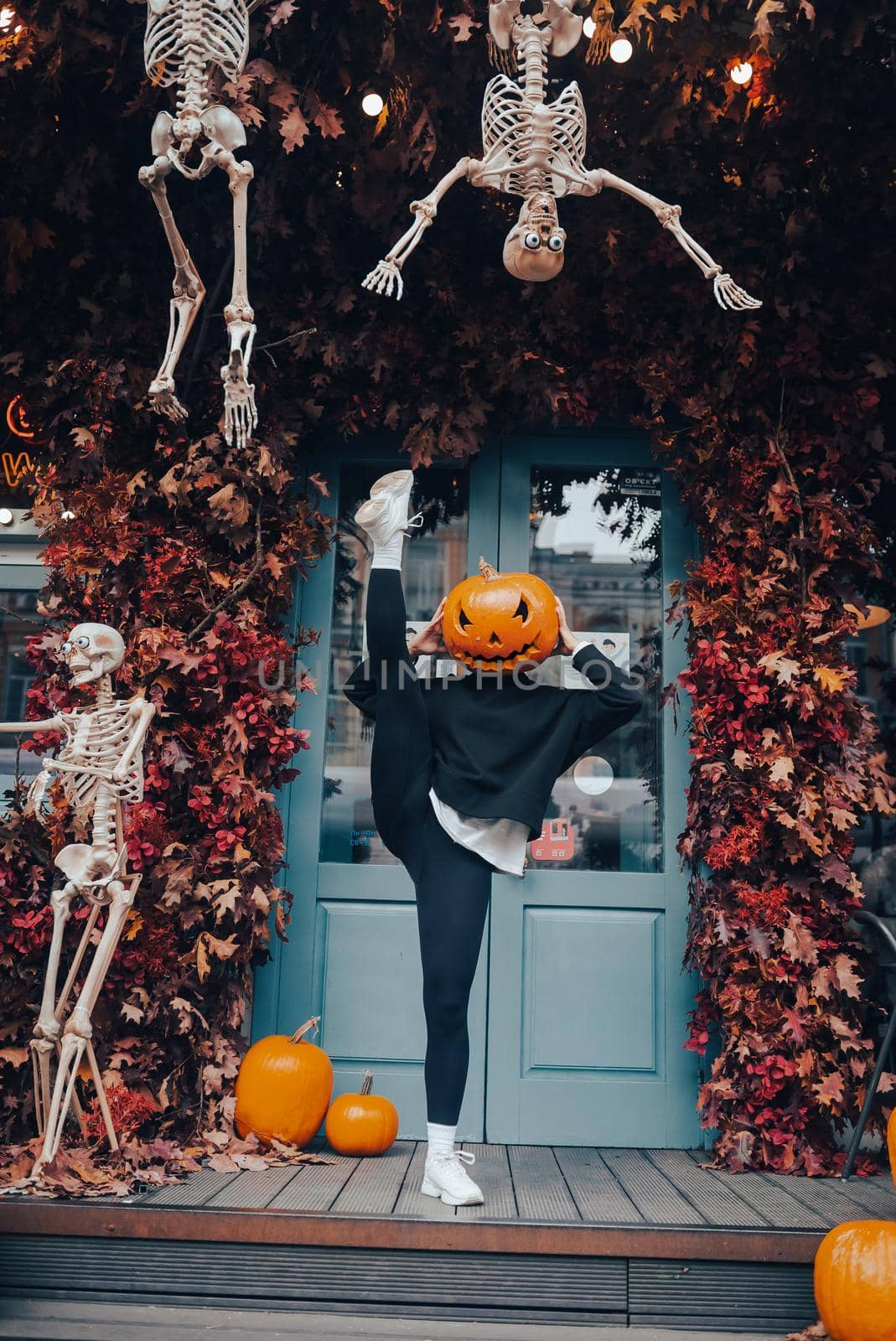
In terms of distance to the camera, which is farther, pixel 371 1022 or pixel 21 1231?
pixel 371 1022

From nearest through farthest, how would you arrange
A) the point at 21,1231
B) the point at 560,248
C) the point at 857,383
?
the point at 21,1231 < the point at 560,248 < the point at 857,383

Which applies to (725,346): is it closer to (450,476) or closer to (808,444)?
(808,444)

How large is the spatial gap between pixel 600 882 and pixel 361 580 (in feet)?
4.96

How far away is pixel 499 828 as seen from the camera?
2994 mm

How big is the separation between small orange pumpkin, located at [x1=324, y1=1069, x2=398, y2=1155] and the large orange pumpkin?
0.20 feet

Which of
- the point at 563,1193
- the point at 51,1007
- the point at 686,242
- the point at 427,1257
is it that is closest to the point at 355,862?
the point at 51,1007

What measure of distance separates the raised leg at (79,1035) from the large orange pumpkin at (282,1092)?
514 mm

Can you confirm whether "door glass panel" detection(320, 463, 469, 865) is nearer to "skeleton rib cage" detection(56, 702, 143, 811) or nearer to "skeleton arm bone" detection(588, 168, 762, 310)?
"skeleton rib cage" detection(56, 702, 143, 811)

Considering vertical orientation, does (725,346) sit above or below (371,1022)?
above

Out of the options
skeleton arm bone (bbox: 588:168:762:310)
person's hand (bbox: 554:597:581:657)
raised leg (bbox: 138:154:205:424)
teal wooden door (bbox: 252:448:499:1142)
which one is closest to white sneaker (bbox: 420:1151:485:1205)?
teal wooden door (bbox: 252:448:499:1142)

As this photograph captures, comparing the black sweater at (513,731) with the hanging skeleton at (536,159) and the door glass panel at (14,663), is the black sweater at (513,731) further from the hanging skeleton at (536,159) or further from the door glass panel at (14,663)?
the door glass panel at (14,663)

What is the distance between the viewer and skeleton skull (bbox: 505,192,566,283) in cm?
304

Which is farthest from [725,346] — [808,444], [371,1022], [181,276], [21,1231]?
[21,1231]

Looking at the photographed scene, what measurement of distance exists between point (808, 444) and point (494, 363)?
1.19 metres
